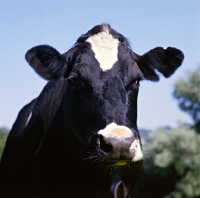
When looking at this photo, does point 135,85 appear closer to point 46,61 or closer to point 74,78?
point 74,78

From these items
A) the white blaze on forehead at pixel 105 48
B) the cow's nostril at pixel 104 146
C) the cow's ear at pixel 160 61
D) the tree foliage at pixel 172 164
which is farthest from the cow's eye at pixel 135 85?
the tree foliage at pixel 172 164

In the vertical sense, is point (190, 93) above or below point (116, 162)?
below

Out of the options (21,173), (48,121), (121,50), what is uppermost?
(121,50)

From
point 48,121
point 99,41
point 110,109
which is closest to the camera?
point 110,109

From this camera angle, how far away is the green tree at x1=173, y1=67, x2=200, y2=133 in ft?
55.3

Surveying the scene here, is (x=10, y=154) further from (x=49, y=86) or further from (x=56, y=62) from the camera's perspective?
(x=56, y=62)

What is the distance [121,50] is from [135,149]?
1379mm

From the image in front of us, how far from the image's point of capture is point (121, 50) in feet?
18.3

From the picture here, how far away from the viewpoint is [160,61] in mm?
6078

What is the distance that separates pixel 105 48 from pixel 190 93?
1178 cm

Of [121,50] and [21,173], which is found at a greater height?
[121,50]

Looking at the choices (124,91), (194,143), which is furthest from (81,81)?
(194,143)

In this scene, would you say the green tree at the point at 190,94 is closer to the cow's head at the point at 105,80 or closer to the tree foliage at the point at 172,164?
the tree foliage at the point at 172,164

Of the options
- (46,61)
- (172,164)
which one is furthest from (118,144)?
(172,164)
